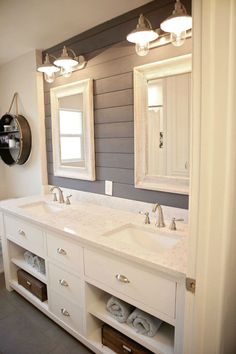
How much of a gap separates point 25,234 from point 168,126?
55.0 inches

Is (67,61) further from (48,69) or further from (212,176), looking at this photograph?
(212,176)

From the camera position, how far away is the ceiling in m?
1.64

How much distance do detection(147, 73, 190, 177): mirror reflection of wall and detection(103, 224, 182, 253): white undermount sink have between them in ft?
1.34

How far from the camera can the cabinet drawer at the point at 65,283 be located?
1.59 m

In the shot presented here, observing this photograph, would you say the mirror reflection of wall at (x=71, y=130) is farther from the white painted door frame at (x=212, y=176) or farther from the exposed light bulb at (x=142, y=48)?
the white painted door frame at (x=212, y=176)

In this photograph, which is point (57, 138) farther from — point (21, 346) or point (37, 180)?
point (21, 346)

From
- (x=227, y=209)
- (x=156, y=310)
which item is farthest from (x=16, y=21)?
(x=156, y=310)

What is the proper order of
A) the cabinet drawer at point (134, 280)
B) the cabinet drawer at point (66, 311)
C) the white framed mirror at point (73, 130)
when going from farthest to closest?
the white framed mirror at point (73, 130) < the cabinet drawer at point (66, 311) < the cabinet drawer at point (134, 280)

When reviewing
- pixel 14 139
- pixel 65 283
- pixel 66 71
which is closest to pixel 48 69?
pixel 66 71

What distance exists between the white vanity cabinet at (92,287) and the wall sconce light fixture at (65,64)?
130 centimetres

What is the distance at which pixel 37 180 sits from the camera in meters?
2.70

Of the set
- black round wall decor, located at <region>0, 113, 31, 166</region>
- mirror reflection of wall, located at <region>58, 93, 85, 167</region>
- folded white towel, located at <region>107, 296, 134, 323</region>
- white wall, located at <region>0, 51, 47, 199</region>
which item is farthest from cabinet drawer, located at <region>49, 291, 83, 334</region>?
black round wall decor, located at <region>0, 113, 31, 166</region>

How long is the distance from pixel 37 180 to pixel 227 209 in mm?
2268

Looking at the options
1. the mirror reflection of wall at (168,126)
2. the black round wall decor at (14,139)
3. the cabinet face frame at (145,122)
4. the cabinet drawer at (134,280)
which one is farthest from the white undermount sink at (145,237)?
the black round wall decor at (14,139)
